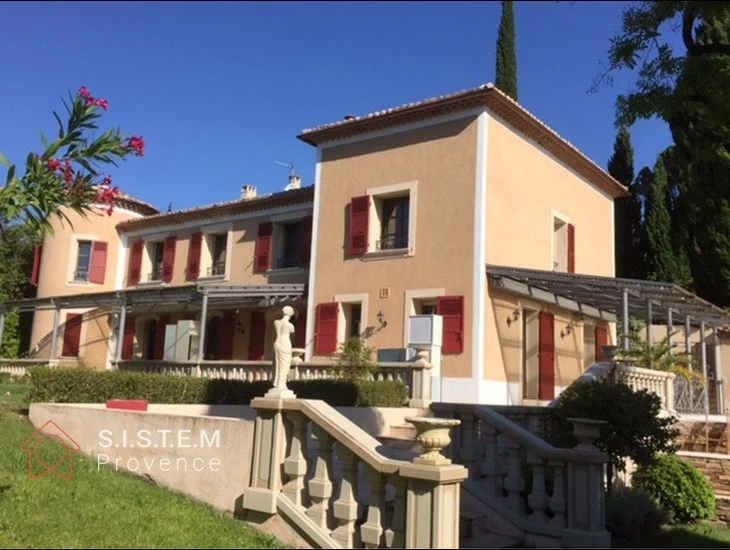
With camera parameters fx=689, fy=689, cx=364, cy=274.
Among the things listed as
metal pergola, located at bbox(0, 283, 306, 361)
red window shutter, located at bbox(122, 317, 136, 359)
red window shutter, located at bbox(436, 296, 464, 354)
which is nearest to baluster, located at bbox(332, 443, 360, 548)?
red window shutter, located at bbox(436, 296, 464, 354)

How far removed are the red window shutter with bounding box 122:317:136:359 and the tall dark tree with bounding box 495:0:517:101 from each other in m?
16.8

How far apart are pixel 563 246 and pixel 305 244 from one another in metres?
7.18

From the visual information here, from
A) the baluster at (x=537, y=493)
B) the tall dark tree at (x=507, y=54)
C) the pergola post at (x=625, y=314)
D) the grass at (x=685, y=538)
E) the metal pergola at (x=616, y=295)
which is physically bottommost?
the grass at (x=685, y=538)

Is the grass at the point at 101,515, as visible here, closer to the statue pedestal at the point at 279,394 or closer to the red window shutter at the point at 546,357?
the statue pedestal at the point at 279,394

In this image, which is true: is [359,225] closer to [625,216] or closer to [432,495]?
[432,495]

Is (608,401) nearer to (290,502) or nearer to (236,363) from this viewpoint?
(290,502)

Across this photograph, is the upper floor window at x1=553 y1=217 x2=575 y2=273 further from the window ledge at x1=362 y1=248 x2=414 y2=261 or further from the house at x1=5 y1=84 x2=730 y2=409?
the window ledge at x1=362 y1=248 x2=414 y2=261

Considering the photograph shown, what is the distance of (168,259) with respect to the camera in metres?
23.9

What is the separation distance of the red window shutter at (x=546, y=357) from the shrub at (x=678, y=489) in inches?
287

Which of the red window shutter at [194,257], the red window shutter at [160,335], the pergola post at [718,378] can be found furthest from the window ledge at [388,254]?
the red window shutter at [160,335]

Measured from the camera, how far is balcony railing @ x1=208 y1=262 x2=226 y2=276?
892 inches

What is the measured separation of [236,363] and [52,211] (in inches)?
366

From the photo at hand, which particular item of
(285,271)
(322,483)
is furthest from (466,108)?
(322,483)

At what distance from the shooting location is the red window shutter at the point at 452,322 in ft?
48.9
